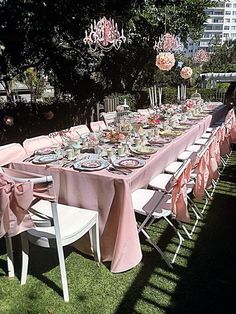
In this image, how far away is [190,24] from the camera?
8.28 meters

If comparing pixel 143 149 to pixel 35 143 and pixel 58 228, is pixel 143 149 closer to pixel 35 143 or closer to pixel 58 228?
pixel 35 143

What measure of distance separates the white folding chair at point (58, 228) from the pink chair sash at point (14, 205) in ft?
0.17

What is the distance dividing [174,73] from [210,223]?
16.2 meters

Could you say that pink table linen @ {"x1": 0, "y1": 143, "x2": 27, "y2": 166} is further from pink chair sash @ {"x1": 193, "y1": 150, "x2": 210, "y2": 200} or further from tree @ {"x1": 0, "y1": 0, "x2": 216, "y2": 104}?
tree @ {"x1": 0, "y1": 0, "x2": 216, "y2": 104}

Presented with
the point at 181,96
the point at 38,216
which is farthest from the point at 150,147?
the point at 181,96

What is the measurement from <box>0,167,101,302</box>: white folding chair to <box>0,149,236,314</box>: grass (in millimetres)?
137

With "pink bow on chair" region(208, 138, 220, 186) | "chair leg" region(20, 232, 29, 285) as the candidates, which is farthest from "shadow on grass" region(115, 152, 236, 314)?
"chair leg" region(20, 232, 29, 285)

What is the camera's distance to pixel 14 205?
2.02 metres

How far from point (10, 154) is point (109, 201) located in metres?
1.27

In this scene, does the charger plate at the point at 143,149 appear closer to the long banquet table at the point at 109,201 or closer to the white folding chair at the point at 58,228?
the long banquet table at the point at 109,201

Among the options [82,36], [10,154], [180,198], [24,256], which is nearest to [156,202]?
[180,198]

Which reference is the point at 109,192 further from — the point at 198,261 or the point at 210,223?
the point at 210,223

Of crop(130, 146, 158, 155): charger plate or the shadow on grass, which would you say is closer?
the shadow on grass

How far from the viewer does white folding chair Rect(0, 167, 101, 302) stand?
2.00m
